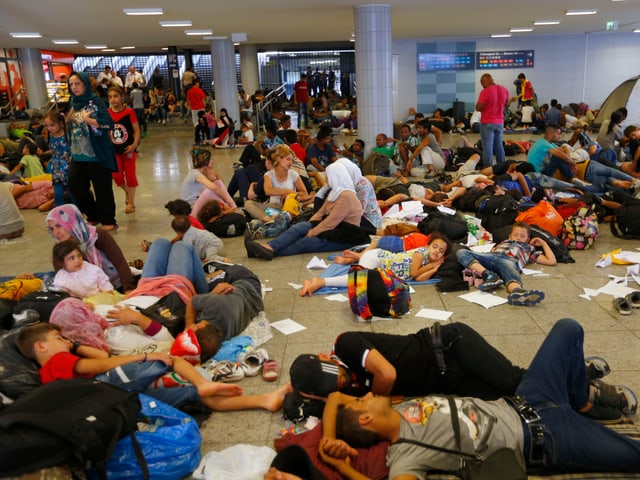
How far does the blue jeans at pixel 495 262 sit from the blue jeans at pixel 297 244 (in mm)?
1583

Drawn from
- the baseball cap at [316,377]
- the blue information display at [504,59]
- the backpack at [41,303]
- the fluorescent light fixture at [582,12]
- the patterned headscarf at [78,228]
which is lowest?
the baseball cap at [316,377]

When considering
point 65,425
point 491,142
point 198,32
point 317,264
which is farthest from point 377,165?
point 198,32

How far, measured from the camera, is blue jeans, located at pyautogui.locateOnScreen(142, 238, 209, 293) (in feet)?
16.6

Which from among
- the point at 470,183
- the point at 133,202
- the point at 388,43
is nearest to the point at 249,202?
the point at 133,202

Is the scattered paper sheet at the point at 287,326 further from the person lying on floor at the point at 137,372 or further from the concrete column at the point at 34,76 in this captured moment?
the concrete column at the point at 34,76

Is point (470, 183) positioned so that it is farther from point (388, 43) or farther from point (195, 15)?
point (195, 15)

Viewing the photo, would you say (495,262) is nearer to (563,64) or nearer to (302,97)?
(302,97)

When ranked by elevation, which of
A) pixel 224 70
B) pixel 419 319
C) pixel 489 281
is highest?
pixel 224 70

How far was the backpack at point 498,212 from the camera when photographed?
283 inches

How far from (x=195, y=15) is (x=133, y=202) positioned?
215 inches

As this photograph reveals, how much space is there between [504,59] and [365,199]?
17.7 m

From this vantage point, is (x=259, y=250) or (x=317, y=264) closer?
(x=317, y=264)

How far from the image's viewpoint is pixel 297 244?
688 cm

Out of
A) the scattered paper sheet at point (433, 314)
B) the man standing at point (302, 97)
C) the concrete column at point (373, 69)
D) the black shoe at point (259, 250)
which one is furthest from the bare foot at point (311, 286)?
the man standing at point (302, 97)
